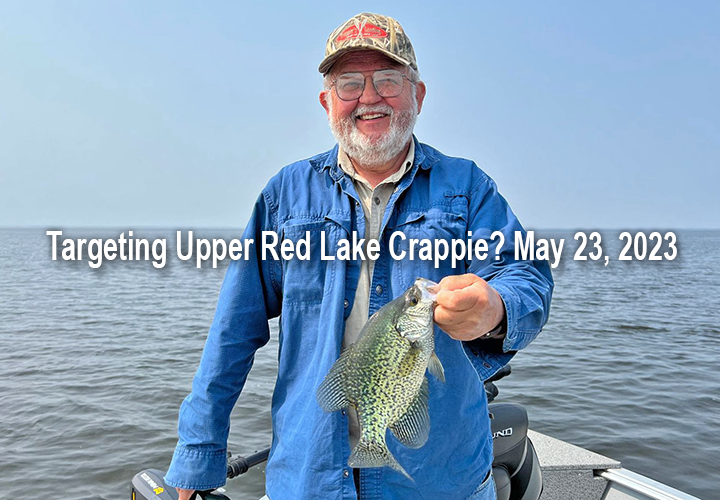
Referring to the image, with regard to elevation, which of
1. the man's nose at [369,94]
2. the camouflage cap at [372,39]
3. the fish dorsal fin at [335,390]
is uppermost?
the camouflage cap at [372,39]

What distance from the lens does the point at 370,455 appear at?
6.16 feet

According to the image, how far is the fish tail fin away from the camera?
1872 mm

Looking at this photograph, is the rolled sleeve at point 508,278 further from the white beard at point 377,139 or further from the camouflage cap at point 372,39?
the camouflage cap at point 372,39

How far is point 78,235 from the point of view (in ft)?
15.9

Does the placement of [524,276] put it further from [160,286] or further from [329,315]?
[160,286]

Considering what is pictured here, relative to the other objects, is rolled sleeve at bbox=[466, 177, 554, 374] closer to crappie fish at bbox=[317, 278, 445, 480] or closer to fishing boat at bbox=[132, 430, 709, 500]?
crappie fish at bbox=[317, 278, 445, 480]

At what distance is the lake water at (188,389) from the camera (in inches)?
283

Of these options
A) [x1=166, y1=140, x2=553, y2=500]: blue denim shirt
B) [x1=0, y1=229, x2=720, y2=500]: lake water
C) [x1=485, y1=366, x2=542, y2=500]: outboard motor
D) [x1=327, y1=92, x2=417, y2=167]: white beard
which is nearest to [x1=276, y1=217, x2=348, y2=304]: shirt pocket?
[x1=166, y1=140, x2=553, y2=500]: blue denim shirt

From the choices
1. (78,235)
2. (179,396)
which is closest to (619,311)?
(179,396)

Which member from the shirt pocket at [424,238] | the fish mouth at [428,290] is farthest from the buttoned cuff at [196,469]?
the fish mouth at [428,290]

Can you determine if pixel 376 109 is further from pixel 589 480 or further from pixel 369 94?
pixel 589 480

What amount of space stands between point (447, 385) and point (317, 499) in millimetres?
606

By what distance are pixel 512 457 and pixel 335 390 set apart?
2165 millimetres

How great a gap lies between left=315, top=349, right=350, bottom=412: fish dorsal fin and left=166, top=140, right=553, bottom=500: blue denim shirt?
0.16m
